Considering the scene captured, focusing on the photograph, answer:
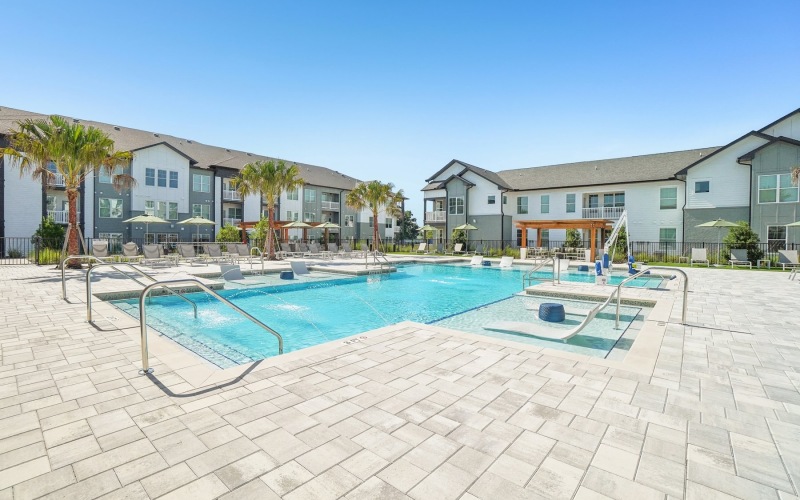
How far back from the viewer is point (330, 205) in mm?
47062

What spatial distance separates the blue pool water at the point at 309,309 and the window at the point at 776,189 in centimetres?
1492

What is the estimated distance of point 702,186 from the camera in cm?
2605

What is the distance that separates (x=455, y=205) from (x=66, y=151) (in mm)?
28209

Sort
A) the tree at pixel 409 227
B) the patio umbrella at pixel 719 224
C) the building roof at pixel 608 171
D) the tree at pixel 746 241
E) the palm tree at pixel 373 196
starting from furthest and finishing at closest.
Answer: the tree at pixel 409 227, the palm tree at pixel 373 196, the building roof at pixel 608 171, the patio umbrella at pixel 719 224, the tree at pixel 746 241

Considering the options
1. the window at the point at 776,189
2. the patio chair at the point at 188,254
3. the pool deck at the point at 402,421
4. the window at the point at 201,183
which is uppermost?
the window at the point at 201,183

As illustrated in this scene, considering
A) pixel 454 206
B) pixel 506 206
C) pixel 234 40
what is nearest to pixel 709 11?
pixel 234 40

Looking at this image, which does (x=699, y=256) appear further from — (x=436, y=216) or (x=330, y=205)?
(x=330, y=205)

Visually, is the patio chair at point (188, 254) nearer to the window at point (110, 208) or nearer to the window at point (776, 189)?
the window at point (110, 208)

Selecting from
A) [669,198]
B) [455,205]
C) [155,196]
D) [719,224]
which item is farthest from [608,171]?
[155,196]

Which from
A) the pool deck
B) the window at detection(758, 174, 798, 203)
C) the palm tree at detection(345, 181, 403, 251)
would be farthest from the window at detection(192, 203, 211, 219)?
the window at detection(758, 174, 798, 203)

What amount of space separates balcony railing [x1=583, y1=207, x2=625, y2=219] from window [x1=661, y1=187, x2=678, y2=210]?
8.53 ft

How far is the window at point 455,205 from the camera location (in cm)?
3606

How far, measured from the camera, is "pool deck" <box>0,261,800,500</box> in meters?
2.45

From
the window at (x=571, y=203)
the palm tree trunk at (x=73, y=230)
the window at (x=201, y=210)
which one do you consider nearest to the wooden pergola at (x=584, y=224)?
the window at (x=571, y=203)
